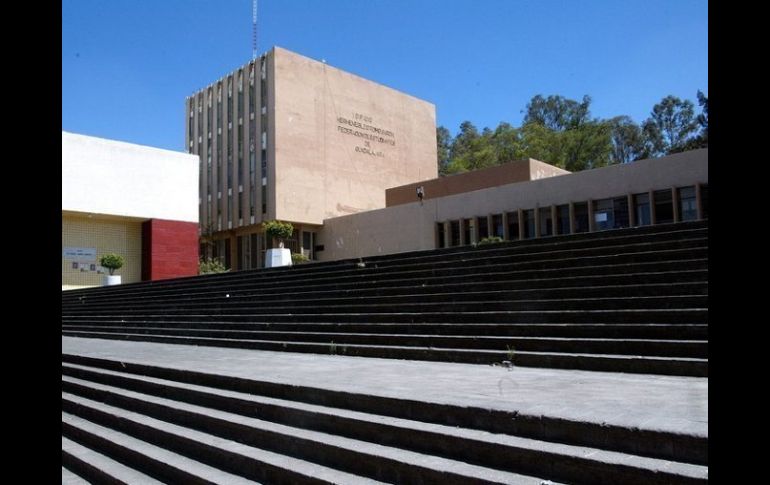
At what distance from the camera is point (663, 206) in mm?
19578

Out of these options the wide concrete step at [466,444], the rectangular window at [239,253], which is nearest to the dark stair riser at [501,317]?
the wide concrete step at [466,444]

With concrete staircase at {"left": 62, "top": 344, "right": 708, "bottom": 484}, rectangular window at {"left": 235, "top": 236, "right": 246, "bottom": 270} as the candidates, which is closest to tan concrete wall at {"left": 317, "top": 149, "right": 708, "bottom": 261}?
rectangular window at {"left": 235, "top": 236, "right": 246, "bottom": 270}

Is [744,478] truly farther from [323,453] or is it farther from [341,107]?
[341,107]

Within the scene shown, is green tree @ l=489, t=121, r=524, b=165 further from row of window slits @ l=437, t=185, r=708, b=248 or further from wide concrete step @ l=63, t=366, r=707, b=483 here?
wide concrete step @ l=63, t=366, r=707, b=483

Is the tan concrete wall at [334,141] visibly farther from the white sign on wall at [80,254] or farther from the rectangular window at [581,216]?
the rectangular window at [581,216]

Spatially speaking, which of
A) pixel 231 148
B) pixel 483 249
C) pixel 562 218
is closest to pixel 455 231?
pixel 562 218

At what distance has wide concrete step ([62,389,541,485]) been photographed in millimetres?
3586

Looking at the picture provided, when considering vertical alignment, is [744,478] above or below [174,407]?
above

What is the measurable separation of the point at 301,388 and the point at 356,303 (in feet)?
18.7

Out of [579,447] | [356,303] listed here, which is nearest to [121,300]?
[356,303]

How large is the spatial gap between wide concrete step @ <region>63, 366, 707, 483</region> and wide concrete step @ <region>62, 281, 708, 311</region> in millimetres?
4344

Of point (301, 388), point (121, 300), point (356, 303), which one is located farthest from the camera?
point (121, 300)

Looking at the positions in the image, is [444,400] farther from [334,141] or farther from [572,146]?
[572,146]

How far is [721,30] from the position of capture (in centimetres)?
126
